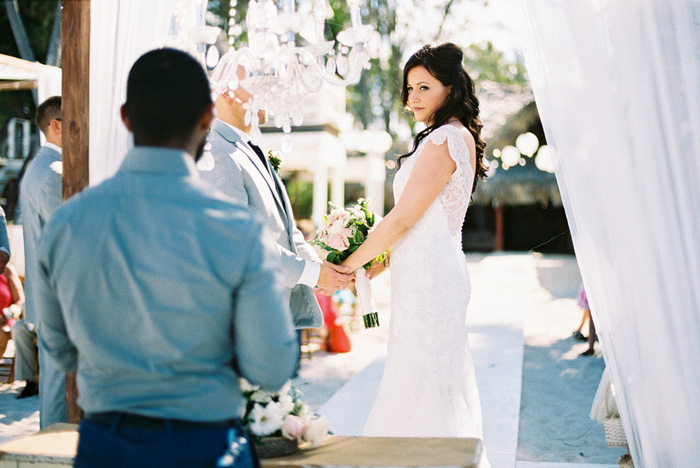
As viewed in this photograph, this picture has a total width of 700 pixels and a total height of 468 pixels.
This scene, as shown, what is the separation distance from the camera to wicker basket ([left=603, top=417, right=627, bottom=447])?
349 centimetres

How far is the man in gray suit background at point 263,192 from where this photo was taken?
9.34 feet

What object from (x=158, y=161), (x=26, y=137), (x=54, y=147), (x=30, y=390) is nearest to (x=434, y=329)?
(x=158, y=161)

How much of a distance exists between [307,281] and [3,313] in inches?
162

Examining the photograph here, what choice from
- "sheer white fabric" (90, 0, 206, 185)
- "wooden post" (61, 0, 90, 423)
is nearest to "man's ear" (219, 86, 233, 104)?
"sheer white fabric" (90, 0, 206, 185)

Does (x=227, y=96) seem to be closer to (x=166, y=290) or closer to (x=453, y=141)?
(x=453, y=141)

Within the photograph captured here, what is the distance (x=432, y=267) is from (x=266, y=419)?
1122mm

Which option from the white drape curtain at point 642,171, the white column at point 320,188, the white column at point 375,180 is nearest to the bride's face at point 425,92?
the white drape curtain at point 642,171

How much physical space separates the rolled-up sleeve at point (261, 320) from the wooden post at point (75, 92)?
6.57 ft

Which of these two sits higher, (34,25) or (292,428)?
(34,25)

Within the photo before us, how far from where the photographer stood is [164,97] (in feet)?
4.45

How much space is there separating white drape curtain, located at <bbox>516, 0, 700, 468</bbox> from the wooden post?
199 centimetres

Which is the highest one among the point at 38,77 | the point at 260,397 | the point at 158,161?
the point at 38,77

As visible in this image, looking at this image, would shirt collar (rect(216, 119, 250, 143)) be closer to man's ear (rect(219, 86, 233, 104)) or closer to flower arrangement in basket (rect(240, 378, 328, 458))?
man's ear (rect(219, 86, 233, 104))

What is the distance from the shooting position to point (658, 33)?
2617mm
